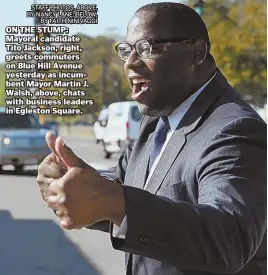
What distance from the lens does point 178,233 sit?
100 cm

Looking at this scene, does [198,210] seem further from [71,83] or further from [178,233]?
[71,83]

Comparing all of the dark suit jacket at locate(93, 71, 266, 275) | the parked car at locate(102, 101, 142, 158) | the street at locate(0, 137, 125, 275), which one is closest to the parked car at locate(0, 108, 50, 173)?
the street at locate(0, 137, 125, 275)

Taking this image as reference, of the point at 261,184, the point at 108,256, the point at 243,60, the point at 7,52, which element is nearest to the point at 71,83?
the point at 7,52

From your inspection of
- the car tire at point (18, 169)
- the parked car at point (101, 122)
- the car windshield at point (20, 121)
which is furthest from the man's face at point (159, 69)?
the parked car at point (101, 122)

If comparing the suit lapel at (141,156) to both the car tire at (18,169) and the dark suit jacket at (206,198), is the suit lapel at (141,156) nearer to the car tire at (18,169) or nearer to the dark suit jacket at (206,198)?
the dark suit jacket at (206,198)

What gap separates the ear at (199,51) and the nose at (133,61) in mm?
106

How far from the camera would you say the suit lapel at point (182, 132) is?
1250 mm

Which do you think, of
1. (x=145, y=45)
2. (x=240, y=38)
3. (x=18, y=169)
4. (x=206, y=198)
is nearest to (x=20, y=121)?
(x=18, y=169)

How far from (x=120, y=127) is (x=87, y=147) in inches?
157

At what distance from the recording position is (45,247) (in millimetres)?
6258

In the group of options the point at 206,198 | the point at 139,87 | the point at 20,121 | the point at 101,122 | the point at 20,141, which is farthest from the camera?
the point at 101,122

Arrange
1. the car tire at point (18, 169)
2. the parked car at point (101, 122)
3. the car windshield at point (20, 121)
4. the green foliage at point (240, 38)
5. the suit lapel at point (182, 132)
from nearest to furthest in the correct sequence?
the suit lapel at point (182, 132)
the car windshield at point (20, 121)
the car tire at point (18, 169)
the parked car at point (101, 122)
the green foliage at point (240, 38)

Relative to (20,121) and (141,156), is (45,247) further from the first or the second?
(141,156)

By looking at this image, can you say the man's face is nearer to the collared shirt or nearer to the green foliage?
the collared shirt
